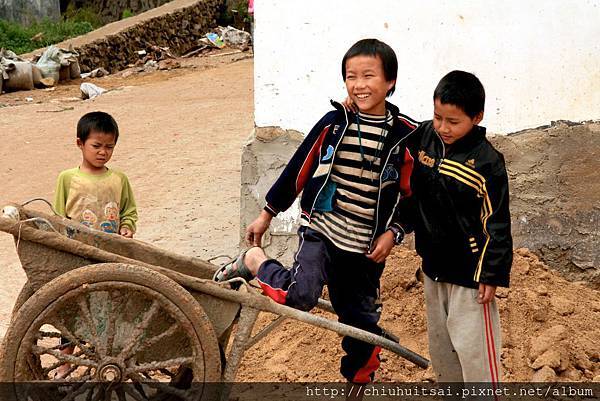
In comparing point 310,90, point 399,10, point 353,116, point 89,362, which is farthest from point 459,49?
point 89,362

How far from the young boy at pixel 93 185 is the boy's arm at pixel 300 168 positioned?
0.92 metres

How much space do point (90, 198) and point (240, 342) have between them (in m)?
1.22

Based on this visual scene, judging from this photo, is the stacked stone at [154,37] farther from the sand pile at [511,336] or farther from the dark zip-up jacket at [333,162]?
the dark zip-up jacket at [333,162]

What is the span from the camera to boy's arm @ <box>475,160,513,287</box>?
9.83 feet

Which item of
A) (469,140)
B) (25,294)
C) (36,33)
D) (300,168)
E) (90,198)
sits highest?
(469,140)

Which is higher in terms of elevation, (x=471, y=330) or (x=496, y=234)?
(x=496, y=234)

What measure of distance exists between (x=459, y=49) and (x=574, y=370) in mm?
1660

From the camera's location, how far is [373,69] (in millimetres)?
3123

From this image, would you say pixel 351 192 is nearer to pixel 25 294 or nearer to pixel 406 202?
pixel 406 202

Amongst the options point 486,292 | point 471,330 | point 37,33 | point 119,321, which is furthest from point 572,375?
point 37,33

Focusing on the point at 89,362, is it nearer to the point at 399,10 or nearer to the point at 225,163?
the point at 399,10

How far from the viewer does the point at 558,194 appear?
4488 mm

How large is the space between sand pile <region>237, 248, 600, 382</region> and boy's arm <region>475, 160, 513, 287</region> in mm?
973

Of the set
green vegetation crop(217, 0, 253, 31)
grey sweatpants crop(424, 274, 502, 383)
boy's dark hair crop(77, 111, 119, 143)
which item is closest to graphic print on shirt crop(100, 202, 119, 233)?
boy's dark hair crop(77, 111, 119, 143)
